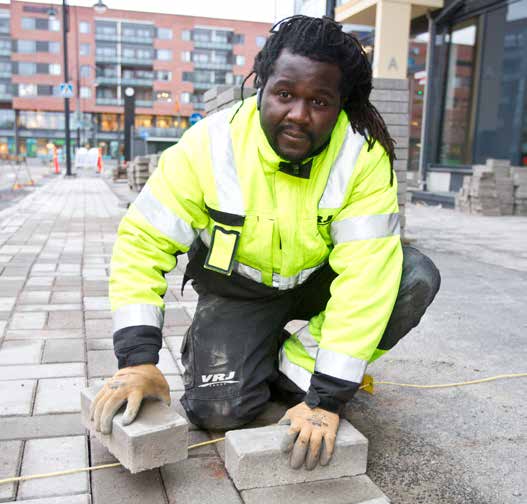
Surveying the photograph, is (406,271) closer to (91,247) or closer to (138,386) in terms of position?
(138,386)

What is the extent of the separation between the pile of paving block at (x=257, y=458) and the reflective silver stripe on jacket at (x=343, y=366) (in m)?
0.20

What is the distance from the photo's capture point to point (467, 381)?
296 centimetres

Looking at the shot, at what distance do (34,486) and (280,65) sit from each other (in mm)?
1642

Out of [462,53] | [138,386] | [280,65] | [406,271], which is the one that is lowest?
[138,386]

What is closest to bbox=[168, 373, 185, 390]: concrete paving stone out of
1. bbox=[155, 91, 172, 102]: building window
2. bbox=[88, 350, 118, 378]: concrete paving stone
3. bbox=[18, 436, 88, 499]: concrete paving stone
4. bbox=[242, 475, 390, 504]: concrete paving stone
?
bbox=[88, 350, 118, 378]: concrete paving stone

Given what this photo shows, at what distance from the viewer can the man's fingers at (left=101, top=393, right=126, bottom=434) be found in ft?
6.19

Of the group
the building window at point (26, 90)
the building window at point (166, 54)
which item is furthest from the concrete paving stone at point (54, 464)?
the building window at point (166, 54)

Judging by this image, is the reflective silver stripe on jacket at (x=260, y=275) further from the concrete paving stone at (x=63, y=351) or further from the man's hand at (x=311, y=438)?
the concrete paving stone at (x=63, y=351)

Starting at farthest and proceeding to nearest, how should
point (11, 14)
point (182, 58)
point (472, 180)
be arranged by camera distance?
1. point (182, 58)
2. point (11, 14)
3. point (472, 180)

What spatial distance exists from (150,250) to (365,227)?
0.79 metres

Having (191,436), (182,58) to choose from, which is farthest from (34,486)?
(182,58)

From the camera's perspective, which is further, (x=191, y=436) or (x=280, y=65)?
(x=191, y=436)

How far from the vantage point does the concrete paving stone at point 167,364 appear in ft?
9.82

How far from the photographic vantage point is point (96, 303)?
4.24 m
